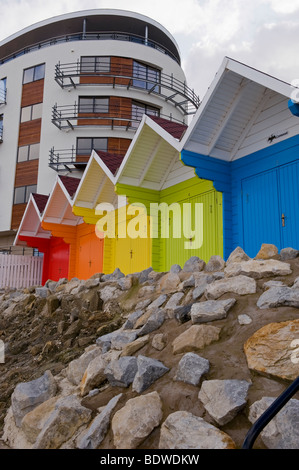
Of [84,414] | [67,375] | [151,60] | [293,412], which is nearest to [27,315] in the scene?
[67,375]

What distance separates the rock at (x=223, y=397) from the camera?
2754 mm

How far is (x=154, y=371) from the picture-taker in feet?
11.5

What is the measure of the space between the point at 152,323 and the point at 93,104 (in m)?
26.3

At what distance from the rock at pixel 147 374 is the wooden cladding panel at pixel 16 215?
2713cm

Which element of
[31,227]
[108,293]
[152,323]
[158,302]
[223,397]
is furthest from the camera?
[31,227]

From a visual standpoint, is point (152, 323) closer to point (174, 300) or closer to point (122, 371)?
point (174, 300)

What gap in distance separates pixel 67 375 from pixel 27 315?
3.55 meters

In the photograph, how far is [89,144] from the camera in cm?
2788

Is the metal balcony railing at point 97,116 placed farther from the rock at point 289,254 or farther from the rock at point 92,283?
the rock at point 289,254

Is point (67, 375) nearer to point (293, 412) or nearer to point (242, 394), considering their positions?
point (242, 394)

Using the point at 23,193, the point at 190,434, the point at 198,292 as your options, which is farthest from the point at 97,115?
the point at 190,434

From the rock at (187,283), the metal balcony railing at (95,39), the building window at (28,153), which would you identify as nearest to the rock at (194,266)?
the rock at (187,283)

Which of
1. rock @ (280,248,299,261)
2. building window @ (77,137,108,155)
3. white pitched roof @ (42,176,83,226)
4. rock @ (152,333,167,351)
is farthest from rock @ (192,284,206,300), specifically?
building window @ (77,137,108,155)
